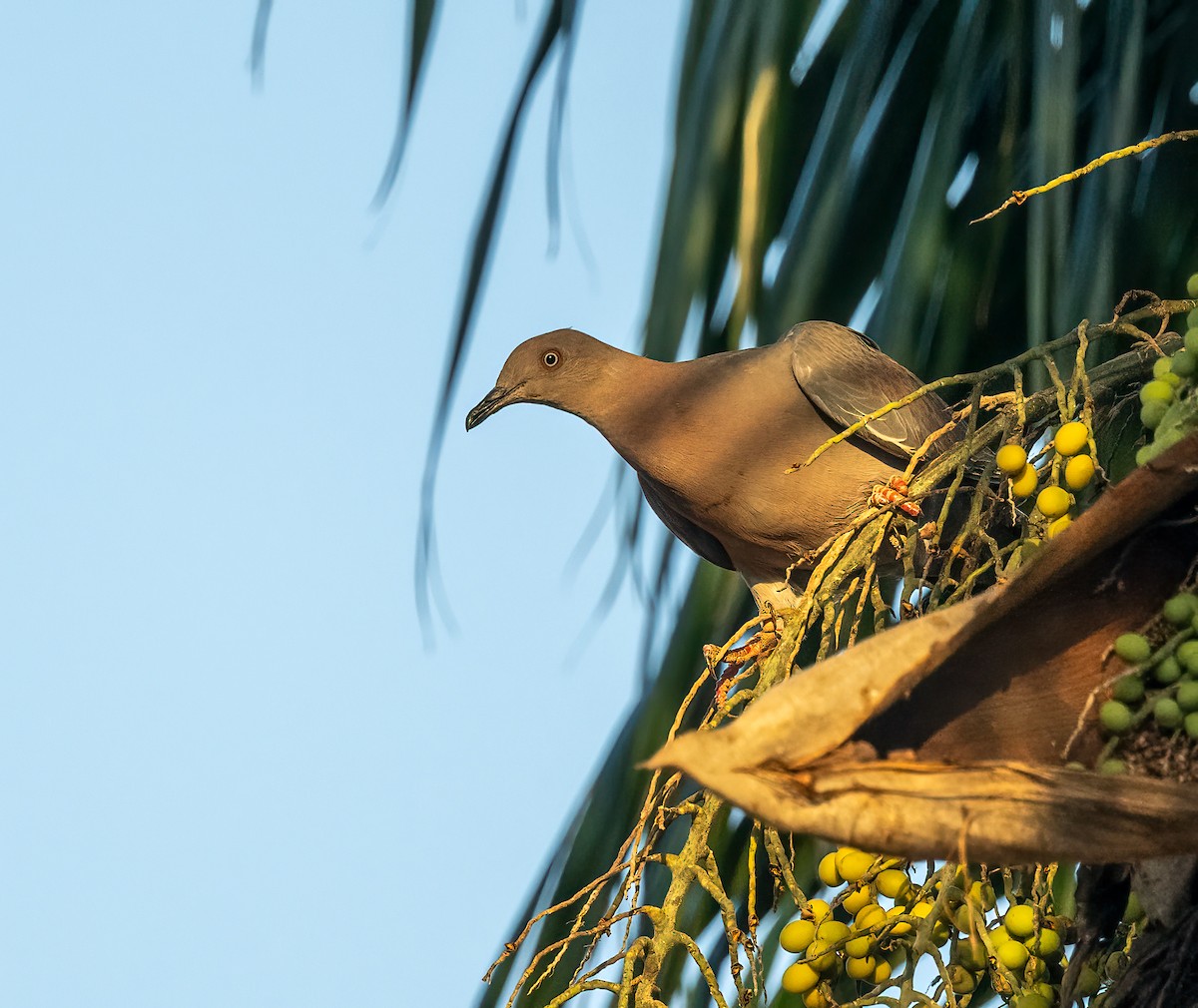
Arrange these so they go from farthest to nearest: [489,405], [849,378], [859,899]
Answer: [489,405] < [849,378] < [859,899]

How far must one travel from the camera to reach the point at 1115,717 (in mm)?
906

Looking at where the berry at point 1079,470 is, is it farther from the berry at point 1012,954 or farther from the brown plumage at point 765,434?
the brown plumage at point 765,434

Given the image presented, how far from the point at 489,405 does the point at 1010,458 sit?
1.67 metres

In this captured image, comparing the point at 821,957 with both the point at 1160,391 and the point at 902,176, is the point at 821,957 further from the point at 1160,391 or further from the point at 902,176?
the point at 902,176

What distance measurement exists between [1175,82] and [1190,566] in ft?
4.67

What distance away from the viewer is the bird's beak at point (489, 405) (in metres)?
2.82

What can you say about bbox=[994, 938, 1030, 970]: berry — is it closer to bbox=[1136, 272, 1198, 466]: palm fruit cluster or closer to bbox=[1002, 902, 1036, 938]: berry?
bbox=[1002, 902, 1036, 938]: berry

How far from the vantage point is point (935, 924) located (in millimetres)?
1108

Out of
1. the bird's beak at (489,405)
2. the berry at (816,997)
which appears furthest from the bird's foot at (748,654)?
the bird's beak at (489,405)

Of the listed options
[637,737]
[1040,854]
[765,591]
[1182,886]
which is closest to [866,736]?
[1040,854]

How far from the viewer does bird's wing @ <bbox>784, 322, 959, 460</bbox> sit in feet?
8.14

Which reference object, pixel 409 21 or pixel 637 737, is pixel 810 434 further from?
pixel 409 21

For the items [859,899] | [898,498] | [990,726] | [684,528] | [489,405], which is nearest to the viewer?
[990,726]

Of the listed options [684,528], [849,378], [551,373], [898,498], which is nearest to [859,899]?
[898,498]
